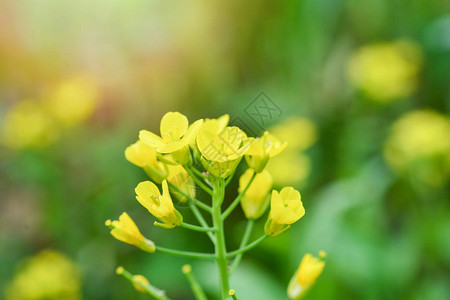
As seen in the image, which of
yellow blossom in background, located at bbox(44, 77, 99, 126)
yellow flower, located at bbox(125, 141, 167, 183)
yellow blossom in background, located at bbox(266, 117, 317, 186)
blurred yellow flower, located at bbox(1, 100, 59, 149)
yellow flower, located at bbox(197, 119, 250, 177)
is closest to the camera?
yellow flower, located at bbox(197, 119, 250, 177)

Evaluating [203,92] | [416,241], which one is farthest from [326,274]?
[203,92]

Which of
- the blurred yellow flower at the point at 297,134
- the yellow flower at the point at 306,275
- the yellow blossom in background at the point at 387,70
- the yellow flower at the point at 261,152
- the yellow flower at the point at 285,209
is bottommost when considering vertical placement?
the yellow blossom in background at the point at 387,70

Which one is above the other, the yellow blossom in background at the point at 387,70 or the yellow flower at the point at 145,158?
the yellow flower at the point at 145,158

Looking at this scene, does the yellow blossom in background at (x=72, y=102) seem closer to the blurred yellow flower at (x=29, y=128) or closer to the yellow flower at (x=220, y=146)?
the blurred yellow flower at (x=29, y=128)

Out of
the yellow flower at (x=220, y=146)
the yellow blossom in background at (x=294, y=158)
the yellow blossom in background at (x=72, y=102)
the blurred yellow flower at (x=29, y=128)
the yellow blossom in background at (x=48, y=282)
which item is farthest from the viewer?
the yellow blossom in background at (x=72, y=102)

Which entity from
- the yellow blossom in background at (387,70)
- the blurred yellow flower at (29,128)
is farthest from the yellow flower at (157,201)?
the yellow blossom in background at (387,70)

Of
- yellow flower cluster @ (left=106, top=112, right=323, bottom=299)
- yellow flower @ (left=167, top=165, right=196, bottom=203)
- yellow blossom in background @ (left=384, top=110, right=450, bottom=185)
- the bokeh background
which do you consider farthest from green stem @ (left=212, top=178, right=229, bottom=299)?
yellow blossom in background @ (left=384, top=110, right=450, bottom=185)

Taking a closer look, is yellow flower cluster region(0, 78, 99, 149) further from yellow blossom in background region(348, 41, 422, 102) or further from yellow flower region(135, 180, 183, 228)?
yellow flower region(135, 180, 183, 228)
